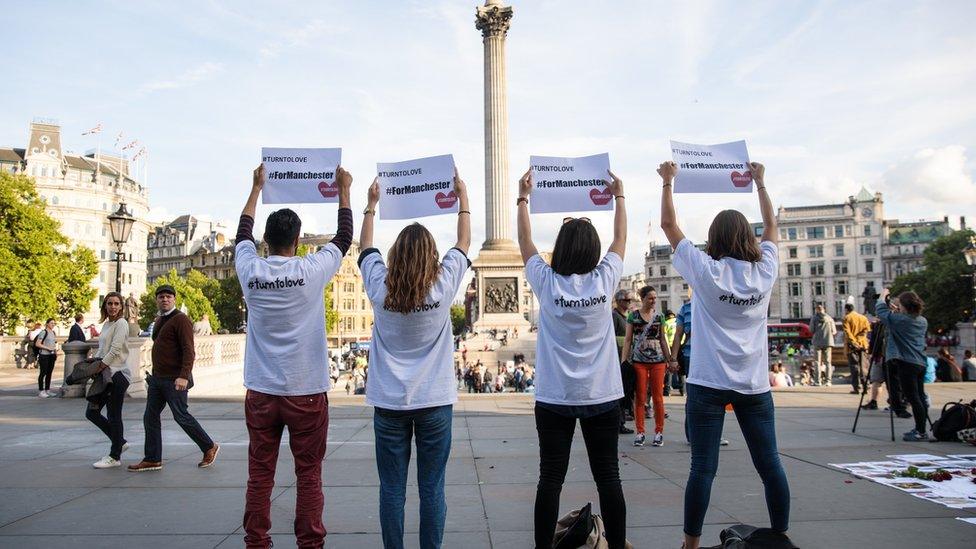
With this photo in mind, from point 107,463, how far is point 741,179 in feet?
23.4

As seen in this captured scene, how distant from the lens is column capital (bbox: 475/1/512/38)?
46.1 m

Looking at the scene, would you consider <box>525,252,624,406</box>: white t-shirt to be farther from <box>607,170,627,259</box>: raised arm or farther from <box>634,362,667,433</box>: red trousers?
<box>634,362,667,433</box>: red trousers

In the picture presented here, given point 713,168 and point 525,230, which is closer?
point 525,230

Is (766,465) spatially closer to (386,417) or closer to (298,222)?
(386,417)

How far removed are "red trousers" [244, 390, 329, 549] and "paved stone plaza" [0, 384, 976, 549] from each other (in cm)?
72

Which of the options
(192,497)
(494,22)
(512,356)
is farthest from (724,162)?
(494,22)

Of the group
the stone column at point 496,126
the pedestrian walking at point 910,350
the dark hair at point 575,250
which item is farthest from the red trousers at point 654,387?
the stone column at point 496,126

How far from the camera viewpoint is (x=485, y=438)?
984 cm

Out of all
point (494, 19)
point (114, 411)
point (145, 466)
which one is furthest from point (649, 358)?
point (494, 19)

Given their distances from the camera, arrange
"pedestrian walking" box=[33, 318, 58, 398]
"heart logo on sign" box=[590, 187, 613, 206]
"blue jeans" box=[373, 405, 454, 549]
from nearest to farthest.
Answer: "blue jeans" box=[373, 405, 454, 549] < "heart logo on sign" box=[590, 187, 613, 206] < "pedestrian walking" box=[33, 318, 58, 398]

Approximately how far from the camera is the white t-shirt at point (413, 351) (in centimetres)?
411

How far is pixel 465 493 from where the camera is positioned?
6.41 metres

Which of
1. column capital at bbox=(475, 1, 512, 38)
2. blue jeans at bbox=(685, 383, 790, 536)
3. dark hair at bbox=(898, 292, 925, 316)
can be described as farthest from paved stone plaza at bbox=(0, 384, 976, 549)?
column capital at bbox=(475, 1, 512, 38)

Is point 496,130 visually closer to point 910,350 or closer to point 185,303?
point 910,350
